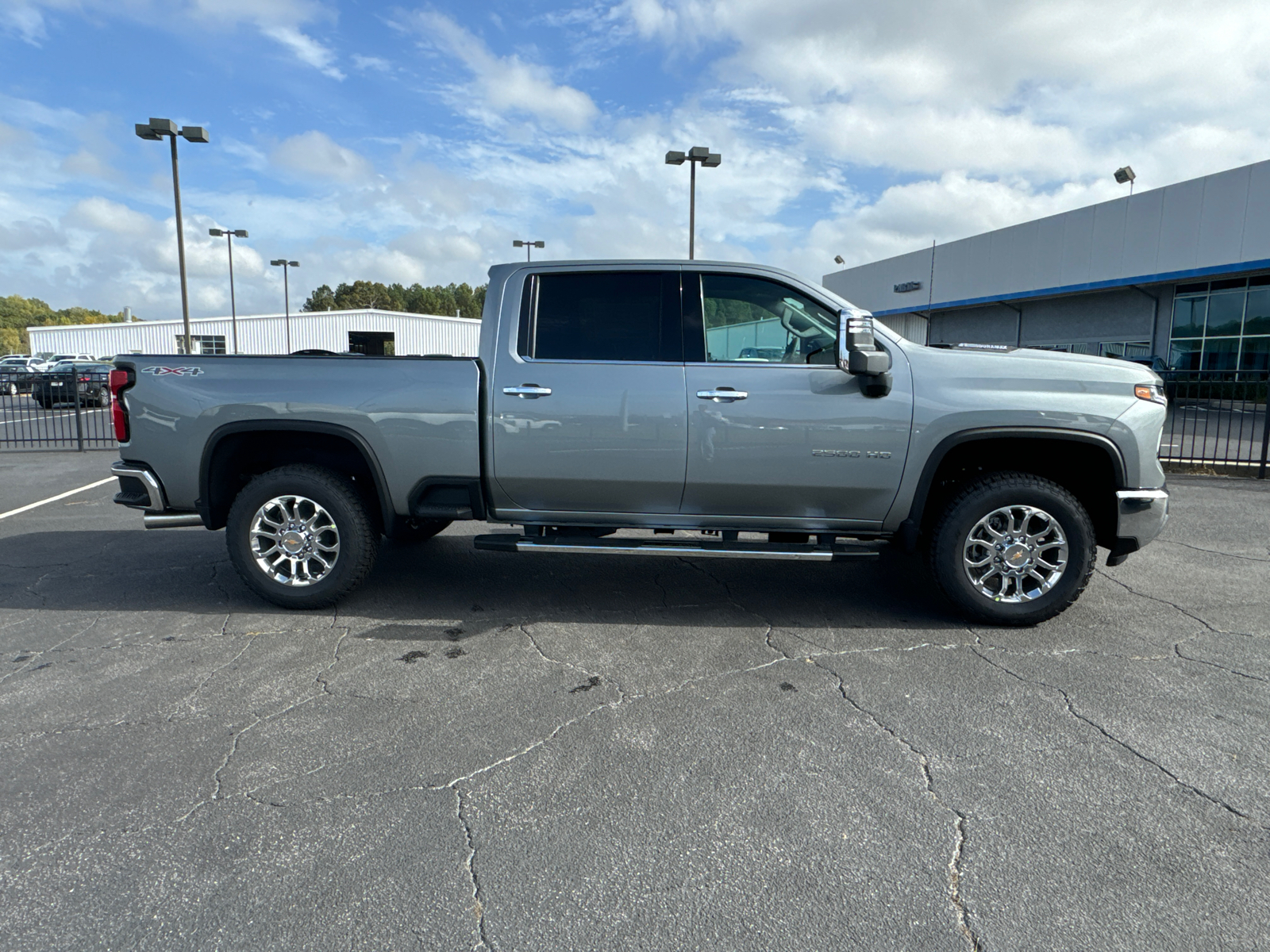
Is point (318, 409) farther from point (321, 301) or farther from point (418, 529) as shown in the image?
point (321, 301)

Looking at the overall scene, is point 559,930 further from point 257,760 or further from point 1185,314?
point 1185,314

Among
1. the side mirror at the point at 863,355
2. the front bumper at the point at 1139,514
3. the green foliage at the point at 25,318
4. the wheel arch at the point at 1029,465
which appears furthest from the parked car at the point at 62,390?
the green foliage at the point at 25,318

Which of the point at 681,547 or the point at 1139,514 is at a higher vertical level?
the point at 1139,514

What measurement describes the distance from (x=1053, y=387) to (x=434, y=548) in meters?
4.63

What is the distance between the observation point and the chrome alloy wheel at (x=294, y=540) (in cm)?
475

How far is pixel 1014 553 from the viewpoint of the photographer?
452 centimetres

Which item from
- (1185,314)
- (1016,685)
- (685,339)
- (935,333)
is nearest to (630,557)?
(685,339)

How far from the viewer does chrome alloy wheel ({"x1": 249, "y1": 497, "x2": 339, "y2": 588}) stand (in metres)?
4.75

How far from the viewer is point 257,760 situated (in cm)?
306

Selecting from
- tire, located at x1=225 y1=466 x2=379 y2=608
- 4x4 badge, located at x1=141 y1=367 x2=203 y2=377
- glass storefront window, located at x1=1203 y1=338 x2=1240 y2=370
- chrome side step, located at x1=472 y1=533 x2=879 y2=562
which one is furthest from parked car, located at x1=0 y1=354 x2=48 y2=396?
glass storefront window, located at x1=1203 y1=338 x2=1240 y2=370

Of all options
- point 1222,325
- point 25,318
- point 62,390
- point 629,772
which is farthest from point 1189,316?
point 25,318

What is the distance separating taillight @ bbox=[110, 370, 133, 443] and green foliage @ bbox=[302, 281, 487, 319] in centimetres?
11815

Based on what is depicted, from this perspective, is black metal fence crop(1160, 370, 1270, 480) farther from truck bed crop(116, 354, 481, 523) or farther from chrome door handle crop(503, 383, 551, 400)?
truck bed crop(116, 354, 481, 523)

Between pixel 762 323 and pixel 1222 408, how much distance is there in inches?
381
